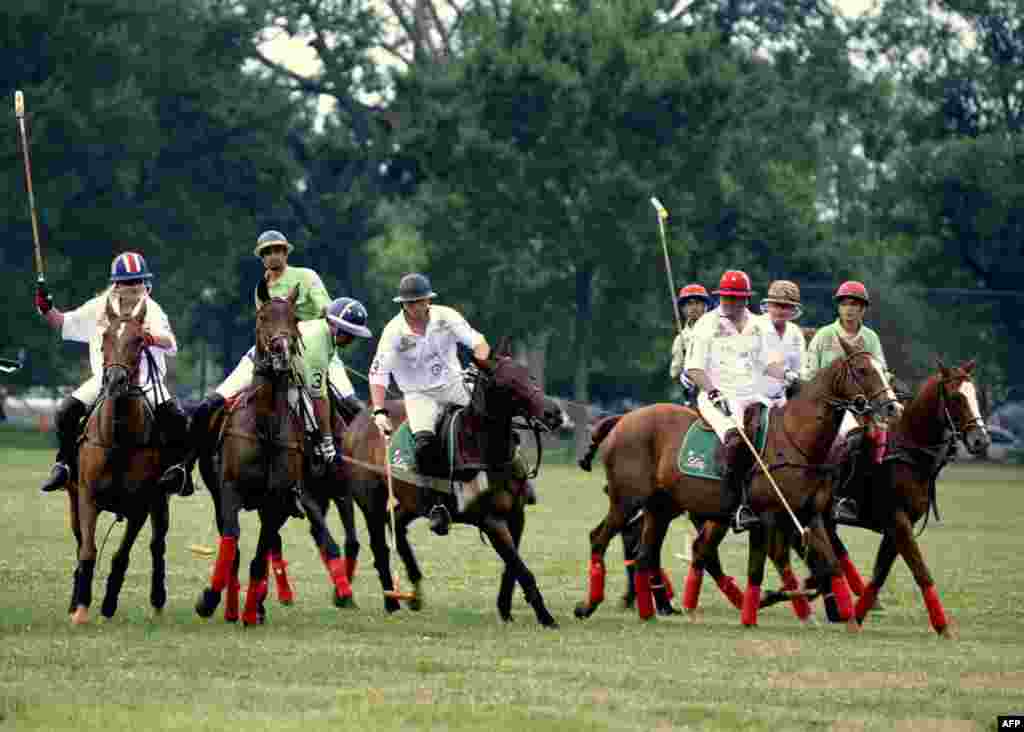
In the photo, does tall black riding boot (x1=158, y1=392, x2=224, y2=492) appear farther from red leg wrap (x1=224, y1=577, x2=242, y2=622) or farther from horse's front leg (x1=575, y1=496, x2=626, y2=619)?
horse's front leg (x1=575, y1=496, x2=626, y2=619)

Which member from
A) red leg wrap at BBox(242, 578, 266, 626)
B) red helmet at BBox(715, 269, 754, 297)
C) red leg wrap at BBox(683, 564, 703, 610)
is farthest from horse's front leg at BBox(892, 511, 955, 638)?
red leg wrap at BBox(242, 578, 266, 626)

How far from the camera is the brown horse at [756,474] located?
1661cm

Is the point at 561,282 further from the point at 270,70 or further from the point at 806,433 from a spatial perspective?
the point at 806,433

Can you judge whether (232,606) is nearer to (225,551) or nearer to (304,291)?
(225,551)

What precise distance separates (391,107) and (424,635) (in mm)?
53223

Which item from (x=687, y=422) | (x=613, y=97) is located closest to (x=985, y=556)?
(x=687, y=422)

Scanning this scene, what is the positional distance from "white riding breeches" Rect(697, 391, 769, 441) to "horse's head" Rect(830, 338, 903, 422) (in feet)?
2.82

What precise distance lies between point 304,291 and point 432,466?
5.28 feet

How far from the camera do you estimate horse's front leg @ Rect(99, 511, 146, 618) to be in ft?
53.2

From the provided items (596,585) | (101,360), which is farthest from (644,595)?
(101,360)

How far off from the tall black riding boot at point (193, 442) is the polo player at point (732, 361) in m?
3.43

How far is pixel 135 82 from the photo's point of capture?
61.0m

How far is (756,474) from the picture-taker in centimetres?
1695

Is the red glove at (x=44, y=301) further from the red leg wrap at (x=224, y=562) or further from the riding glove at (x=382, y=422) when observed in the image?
the riding glove at (x=382, y=422)
